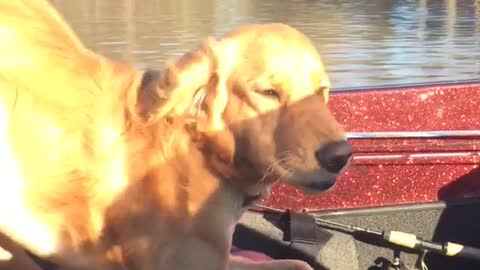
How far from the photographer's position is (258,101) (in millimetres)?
2521

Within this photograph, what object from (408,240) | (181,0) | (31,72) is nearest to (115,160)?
(31,72)

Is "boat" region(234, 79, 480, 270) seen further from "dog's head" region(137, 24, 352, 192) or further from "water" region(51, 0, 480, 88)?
"water" region(51, 0, 480, 88)

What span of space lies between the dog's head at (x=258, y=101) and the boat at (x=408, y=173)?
127 centimetres

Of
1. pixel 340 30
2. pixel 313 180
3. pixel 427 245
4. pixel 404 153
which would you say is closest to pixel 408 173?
pixel 404 153

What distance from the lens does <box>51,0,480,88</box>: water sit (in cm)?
1052

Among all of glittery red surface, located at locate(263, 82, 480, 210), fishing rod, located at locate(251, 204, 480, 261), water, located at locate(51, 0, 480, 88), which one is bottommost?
water, located at locate(51, 0, 480, 88)

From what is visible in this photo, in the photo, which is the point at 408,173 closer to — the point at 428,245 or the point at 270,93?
the point at 428,245

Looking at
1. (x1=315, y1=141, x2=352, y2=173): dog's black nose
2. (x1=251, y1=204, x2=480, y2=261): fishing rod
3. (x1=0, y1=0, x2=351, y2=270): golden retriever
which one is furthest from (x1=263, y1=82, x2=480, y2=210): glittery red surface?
(x1=315, y1=141, x2=352, y2=173): dog's black nose

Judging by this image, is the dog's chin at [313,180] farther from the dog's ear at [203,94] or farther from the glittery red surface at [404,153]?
the glittery red surface at [404,153]

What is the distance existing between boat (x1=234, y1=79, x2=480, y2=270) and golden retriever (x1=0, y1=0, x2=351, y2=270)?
122 cm

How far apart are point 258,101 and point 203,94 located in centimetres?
13

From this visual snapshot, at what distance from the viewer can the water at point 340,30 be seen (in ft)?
34.5

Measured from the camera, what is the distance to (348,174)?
3.92 metres

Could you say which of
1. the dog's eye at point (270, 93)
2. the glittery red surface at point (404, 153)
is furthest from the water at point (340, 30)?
the dog's eye at point (270, 93)
